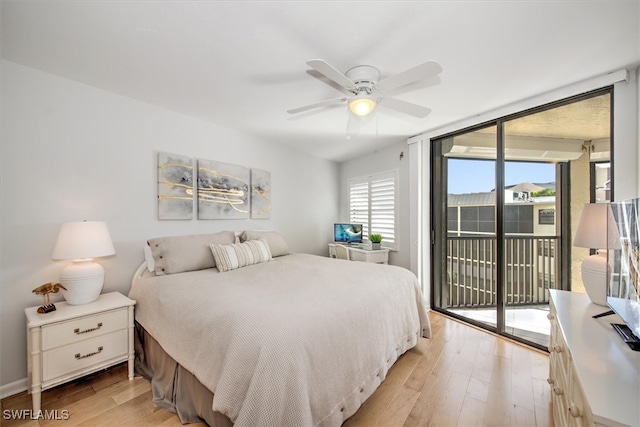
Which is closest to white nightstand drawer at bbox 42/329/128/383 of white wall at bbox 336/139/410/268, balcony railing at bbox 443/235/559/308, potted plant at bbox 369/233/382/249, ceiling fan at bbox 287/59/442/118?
ceiling fan at bbox 287/59/442/118

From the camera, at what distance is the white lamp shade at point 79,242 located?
1.83 m

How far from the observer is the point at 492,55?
68.6 inches

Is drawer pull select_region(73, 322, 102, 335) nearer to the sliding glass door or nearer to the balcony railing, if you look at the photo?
the sliding glass door

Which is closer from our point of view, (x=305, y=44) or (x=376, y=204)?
(x=305, y=44)

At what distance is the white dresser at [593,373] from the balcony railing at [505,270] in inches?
55.6

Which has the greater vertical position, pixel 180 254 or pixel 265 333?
pixel 180 254

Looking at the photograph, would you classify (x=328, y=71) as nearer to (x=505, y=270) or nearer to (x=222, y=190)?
(x=222, y=190)

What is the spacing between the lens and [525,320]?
288 cm

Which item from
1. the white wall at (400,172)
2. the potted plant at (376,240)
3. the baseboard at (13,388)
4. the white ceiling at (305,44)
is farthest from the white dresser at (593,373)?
the baseboard at (13,388)

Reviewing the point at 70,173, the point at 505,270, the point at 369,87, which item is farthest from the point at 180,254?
the point at 505,270

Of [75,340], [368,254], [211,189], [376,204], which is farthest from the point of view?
[376,204]

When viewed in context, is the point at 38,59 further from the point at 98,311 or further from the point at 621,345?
the point at 621,345

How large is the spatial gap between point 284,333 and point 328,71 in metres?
1.48

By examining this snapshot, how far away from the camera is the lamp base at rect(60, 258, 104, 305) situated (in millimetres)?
1884
